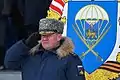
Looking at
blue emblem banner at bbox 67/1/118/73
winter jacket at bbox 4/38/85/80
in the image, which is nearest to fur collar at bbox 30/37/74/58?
winter jacket at bbox 4/38/85/80

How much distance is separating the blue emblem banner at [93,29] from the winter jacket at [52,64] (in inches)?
58.5

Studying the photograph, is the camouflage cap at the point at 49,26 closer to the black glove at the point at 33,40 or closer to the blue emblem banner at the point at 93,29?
the black glove at the point at 33,40

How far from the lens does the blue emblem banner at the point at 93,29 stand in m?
4.99

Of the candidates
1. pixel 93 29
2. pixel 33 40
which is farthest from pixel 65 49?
pixel 93 29

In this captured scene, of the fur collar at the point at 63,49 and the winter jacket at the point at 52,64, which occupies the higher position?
the fur collar at the point at 63,49

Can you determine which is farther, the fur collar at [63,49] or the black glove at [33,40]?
the black glove at [33,40]

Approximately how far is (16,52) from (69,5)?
1610 mm

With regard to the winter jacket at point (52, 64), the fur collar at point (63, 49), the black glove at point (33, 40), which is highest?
the black glove at point (33, 40)

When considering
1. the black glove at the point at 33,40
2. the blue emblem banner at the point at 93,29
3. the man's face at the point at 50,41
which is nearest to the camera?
the man's face at the point at 50,41

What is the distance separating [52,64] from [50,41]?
171 millimetres

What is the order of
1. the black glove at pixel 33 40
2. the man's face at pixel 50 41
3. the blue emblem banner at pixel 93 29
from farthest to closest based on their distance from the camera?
1. the blue emblem banner at pixel 93 29
2. the black glove at pixel 33 40
3. the man's face at pixel 50 41

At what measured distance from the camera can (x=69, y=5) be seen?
510cm

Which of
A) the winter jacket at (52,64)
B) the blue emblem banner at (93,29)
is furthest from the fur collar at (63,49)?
the blue emblem banner at (93,29)

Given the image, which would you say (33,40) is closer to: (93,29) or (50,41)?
(50,41)
